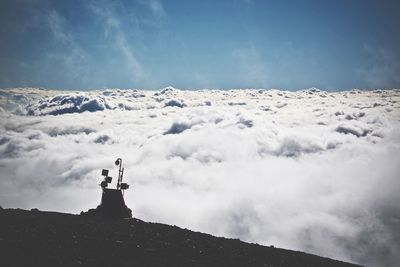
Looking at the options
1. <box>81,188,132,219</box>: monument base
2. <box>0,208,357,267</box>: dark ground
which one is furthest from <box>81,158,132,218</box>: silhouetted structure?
<box>0,208,357,267</box>: dark ground

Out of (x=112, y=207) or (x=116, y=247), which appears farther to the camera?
(x=112, y=207)

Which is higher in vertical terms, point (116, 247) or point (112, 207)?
point (112, 207)

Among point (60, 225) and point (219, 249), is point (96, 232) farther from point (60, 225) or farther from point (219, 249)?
point (219, 249)

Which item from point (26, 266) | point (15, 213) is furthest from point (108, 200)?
point (26, 266)

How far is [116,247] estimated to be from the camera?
19.6 meters

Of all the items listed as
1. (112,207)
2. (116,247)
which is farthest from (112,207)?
(116,247)

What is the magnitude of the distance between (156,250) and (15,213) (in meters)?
12.3

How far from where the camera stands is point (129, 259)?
17781mm

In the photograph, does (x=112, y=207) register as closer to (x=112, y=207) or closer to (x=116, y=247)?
(x=112, y=207)

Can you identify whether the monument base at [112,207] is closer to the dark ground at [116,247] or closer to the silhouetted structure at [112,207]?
the silhouetted structure at [112,207]

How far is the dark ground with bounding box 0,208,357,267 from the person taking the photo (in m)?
16.0

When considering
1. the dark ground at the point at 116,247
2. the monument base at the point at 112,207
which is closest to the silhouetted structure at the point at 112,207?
the monument base at the point at 112,207

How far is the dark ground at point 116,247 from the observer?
16.0 metres

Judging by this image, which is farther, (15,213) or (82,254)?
(15,213)
